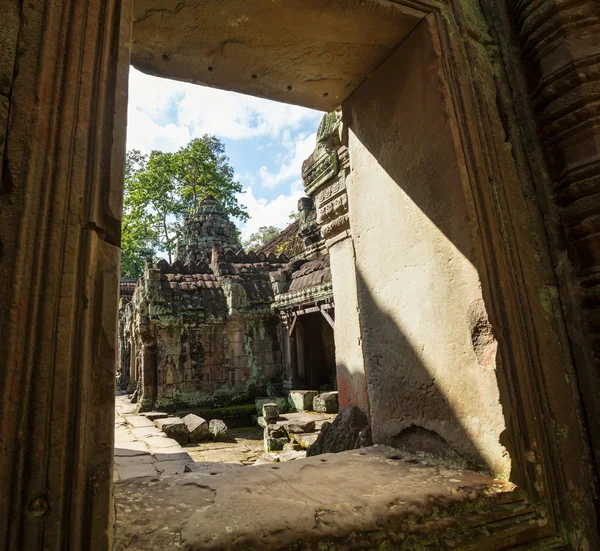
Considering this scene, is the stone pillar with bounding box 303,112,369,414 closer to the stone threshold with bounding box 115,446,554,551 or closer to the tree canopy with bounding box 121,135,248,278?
the stone threshold with bounding box 115,446,554,551

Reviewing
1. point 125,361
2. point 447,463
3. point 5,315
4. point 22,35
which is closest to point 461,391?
point 447,463

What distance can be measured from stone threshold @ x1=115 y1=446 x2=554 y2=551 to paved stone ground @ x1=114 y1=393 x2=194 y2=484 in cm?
109

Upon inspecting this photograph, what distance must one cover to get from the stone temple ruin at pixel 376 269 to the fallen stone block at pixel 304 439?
4.71m

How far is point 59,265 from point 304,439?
6583 millimetres

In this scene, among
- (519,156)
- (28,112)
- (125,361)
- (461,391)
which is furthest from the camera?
(125,361)

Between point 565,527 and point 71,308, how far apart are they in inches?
66.6

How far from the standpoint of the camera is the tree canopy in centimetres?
2264

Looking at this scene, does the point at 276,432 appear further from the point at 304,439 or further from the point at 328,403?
the point at 328,403

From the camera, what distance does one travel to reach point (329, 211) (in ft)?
8.39

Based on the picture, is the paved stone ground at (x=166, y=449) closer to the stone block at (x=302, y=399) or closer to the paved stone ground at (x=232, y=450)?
the paved stone ground at (x=232, y=450)

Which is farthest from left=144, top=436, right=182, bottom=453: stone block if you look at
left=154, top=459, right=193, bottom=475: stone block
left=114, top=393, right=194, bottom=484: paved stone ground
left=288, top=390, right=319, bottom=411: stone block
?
left=288, top=390, right=319, bottom=411: stone block

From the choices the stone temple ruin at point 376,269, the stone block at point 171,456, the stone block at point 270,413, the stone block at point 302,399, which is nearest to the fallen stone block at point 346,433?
the stone temple ruin at point 376,269

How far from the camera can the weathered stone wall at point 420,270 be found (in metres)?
1.49

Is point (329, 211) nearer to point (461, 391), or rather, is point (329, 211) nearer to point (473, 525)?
point (461, 391)
